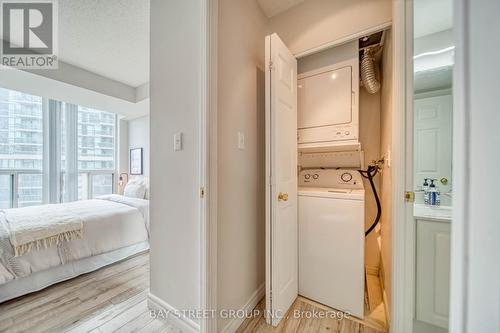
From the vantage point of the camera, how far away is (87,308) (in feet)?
5.23

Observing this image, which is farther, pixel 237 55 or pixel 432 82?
pixel 237 55

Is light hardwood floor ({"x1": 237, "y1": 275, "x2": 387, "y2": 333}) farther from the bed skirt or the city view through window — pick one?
the city view through window

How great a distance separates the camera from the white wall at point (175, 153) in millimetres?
1272

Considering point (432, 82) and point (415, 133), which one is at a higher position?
point (432, 82)

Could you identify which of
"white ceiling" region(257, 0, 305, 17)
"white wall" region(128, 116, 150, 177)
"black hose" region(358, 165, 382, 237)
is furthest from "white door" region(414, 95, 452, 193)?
"white wall" region(128, 116, 150, 177)

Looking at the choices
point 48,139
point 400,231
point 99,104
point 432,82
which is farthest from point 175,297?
point 48,139

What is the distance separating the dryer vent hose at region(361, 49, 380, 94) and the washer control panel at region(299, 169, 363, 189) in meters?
0.79

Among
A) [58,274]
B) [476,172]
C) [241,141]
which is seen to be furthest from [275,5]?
[58,274]

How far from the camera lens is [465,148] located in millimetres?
314

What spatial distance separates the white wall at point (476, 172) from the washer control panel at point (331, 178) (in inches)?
64.2

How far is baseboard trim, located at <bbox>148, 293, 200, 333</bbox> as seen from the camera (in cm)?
131

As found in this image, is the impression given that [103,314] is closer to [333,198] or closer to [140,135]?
[333,198]

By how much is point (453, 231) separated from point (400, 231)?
100cm

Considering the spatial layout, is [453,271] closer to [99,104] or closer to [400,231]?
[400,231]
